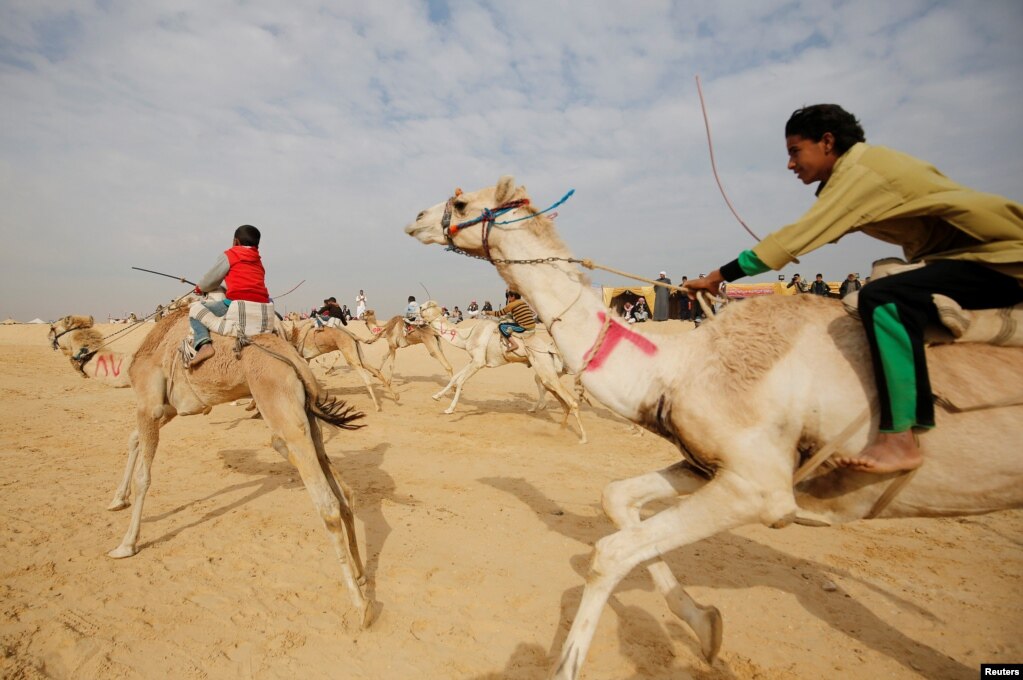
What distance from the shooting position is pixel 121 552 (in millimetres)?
4652

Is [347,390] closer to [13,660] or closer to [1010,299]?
[13,660]

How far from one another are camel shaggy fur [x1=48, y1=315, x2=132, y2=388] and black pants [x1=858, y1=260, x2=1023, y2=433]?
288 inches

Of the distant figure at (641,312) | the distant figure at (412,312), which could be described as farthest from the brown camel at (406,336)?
the distant figure at (641,312)

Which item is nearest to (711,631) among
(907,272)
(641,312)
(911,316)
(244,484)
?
(911,316)

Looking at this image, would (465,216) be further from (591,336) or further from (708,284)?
(708,284)

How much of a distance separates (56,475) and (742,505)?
8.39 m

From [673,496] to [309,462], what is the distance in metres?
2.77

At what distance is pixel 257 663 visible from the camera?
3.30m

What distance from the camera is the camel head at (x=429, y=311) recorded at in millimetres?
17234

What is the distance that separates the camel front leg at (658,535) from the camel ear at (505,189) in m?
2.17

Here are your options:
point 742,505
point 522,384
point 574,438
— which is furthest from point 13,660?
point 522,384

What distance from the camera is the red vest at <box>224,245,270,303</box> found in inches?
202

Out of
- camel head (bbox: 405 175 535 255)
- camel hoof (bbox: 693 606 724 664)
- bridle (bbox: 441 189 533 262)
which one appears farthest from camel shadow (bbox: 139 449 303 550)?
camel hoof (bbox: 693 606 724 664)

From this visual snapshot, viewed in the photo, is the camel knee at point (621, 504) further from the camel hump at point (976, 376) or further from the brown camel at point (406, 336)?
the brown camel at point (406, 336)
